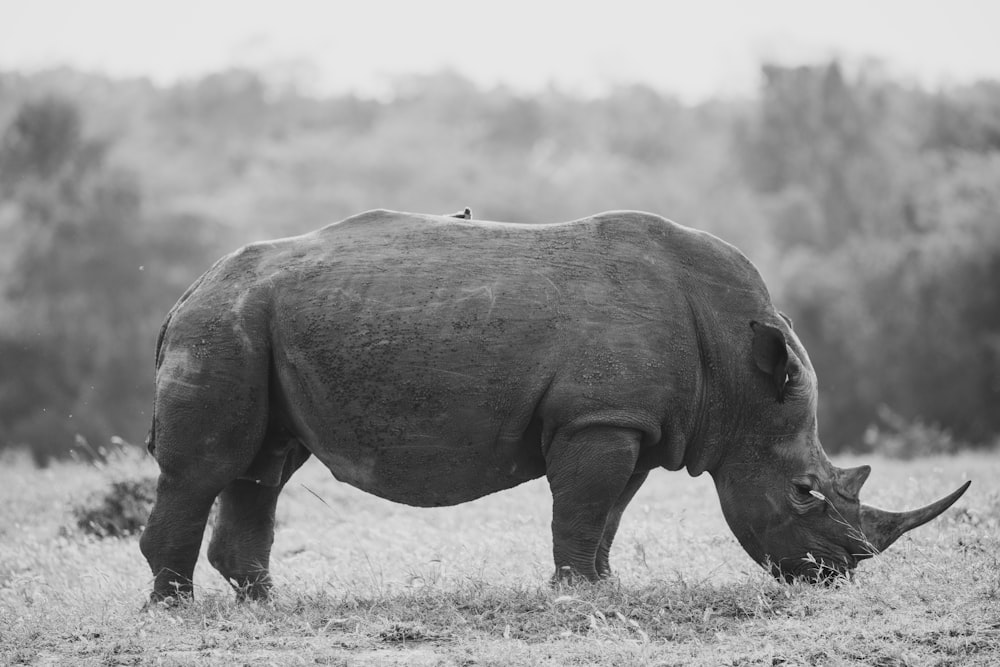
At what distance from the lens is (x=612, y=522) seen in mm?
7777

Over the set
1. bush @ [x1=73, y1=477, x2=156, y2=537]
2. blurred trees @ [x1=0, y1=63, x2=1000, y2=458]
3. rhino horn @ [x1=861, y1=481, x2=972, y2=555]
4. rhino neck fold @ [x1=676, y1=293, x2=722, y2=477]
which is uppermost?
rhino neck fold @ [x1=676, y1=293, x2=722, y2=477]

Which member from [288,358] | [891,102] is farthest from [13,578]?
[891,102]

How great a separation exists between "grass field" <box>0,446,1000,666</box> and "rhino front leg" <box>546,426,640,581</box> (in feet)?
0.73

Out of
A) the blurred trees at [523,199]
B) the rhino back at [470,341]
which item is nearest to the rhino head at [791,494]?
the rhino back at [470,341]

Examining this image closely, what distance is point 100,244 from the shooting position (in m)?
35.1

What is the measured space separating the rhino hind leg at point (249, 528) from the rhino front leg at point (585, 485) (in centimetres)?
174

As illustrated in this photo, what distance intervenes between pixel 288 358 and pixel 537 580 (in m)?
1.96

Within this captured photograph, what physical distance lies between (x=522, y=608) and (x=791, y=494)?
1756 millimetres

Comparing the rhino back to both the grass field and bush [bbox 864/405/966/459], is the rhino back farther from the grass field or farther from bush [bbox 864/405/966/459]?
bush [bbox 864/405/966/459]

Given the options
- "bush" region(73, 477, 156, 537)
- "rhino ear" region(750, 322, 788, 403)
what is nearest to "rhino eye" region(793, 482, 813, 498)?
"rhino ear" region(750, 322, 788, 403)

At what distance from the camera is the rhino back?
6.98 m

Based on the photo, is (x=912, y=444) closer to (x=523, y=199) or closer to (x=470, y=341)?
(x=470, y=341)

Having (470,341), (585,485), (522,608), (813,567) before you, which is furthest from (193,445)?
(813,567)

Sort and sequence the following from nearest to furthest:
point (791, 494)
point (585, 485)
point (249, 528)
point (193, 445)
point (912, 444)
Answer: point (585, 485), point (193, 445), point (791, 494), point (249, 528), point (912, 444)
